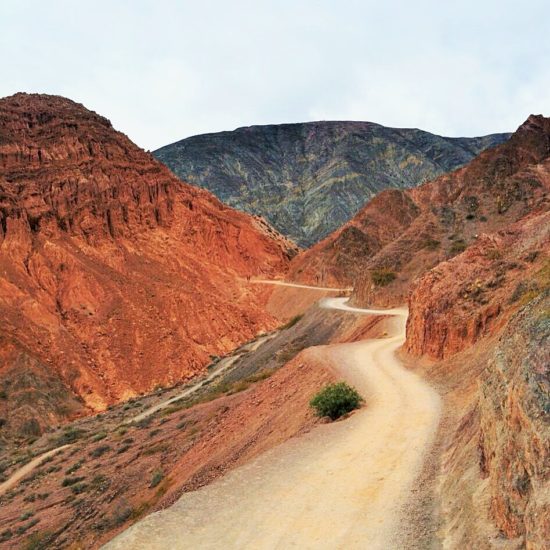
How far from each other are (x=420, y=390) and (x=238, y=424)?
607 centimetres

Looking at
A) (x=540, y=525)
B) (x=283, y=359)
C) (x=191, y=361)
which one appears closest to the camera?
(x=540, y=525)

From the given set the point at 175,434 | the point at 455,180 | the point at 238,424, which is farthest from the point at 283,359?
the point at 455,180

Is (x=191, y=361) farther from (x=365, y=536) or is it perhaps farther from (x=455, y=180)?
(x=455, y=180)

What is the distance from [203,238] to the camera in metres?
72.9

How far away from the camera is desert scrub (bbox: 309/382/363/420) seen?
45.9 ft

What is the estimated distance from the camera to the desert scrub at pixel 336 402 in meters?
14.0

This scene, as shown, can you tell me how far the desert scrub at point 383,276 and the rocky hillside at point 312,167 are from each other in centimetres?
8460

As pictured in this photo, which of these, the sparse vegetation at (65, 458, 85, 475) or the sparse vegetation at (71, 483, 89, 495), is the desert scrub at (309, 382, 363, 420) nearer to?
the sparse vegetation at (71, 483, 89, 495)

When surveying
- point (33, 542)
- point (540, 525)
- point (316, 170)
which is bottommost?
point (33, 542)

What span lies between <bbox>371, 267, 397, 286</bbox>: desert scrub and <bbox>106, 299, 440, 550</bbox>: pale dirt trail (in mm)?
28516

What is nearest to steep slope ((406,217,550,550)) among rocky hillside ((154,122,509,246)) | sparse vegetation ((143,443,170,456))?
sparse vegetation ((143,443,170,456))

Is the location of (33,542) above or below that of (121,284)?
below

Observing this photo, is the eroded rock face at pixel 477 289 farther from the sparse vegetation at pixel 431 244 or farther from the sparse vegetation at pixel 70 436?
the sparse vegetation at pixel 431 244

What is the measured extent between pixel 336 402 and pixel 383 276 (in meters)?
29.4
